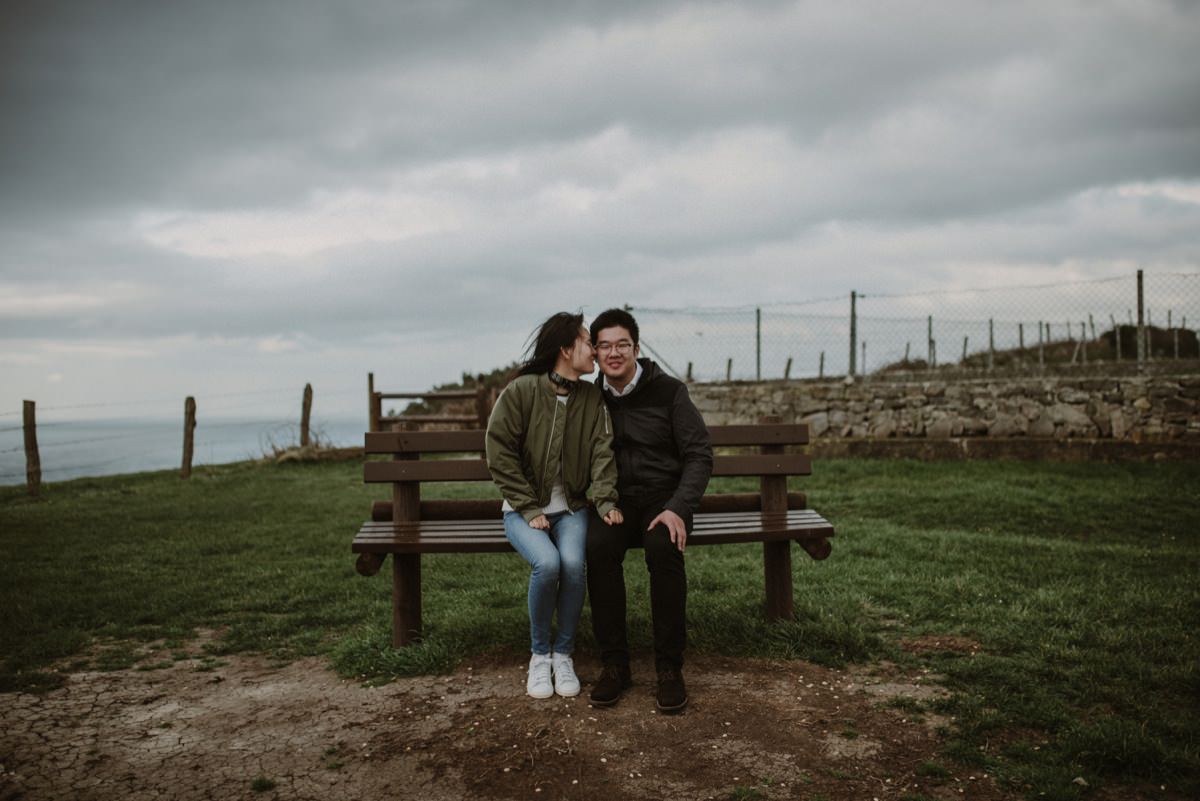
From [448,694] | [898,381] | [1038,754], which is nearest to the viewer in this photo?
[1038,754]

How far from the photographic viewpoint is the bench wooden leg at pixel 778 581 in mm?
4309

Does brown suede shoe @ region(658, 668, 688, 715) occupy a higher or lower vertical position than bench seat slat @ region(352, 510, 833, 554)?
lower

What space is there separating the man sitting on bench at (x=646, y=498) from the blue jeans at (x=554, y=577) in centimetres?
7

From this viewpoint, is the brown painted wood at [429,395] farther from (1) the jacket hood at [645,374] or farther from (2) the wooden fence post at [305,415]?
(1) the jacket hood at [645,374]

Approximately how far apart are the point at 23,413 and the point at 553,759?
40.7 feet

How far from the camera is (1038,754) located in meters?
2.86

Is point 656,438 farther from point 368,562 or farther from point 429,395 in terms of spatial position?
point 429,395

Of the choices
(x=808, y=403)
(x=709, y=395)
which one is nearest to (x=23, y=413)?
(x=709, y=395)

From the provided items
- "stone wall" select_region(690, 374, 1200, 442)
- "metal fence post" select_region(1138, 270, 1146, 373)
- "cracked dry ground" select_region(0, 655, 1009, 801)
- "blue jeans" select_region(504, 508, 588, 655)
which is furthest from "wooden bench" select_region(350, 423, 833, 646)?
"metal fence post" select_region(1138, 270, 1146, 373)

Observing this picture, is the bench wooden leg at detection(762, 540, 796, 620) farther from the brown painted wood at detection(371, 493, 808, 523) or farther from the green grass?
the brown painted wood at detection(371, 493, 808, 523)

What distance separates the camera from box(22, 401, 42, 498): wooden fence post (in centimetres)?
1167

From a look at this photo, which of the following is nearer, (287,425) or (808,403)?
(808,403)

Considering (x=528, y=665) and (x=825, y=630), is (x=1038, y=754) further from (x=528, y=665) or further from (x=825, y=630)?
(x=528, y=665)

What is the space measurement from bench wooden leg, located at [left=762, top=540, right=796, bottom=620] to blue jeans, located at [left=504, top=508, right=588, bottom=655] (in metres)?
1.16
